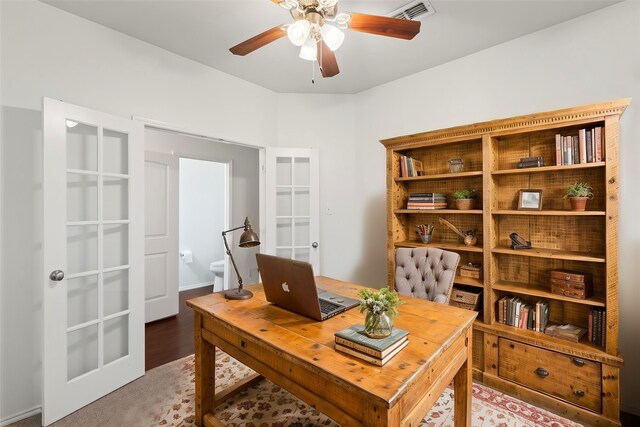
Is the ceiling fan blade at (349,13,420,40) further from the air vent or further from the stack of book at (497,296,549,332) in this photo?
the stack of book at (497,296,549,332)

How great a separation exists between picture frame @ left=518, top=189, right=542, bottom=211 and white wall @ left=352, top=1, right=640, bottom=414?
1.52ft

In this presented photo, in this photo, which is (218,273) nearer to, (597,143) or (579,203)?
(579,203)

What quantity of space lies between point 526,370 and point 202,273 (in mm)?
4714

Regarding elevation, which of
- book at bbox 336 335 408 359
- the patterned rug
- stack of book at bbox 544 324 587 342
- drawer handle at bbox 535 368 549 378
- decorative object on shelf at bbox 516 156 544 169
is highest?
decorative object on shelf at bbox 516 156 544 169

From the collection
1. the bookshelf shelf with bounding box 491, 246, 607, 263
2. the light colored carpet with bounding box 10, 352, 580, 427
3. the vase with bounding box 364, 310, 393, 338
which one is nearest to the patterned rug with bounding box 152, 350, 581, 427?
the light colored carpet with bounding box 10, 352, 580, 427

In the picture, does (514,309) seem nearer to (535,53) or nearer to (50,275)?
(535,53)

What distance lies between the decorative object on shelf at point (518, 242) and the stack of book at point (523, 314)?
406 millimetres

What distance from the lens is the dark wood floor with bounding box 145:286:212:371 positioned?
2738 millimetres

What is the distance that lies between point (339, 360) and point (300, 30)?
1478 mm

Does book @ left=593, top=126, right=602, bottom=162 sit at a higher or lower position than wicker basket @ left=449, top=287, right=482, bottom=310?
higher

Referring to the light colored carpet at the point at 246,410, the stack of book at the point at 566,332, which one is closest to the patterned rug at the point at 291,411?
the light colored carpet at the point at 246,410

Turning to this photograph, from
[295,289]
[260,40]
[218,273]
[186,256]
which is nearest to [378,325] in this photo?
[295,289]

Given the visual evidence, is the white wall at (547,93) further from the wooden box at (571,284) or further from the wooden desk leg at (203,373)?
the wooden desk leg at (203,373)

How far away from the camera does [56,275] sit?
1.91 m
